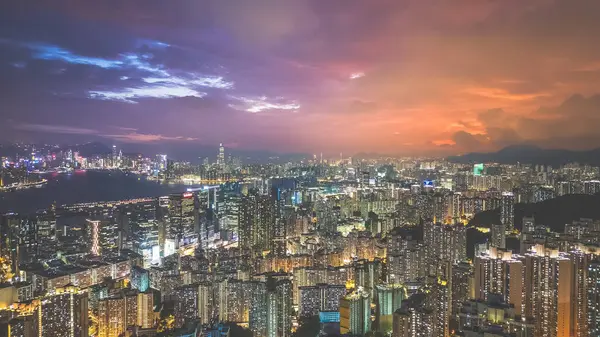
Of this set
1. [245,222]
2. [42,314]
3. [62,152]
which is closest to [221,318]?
[42,314]

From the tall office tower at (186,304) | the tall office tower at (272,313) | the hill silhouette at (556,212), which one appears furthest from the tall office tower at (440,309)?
the hill silhouette at (556,212)

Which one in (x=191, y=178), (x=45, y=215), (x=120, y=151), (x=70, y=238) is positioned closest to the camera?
(x=70, y=238)

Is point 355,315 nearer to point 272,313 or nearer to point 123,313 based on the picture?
point 272,313

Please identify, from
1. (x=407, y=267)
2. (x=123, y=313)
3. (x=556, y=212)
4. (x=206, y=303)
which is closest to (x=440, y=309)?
(x=407, y=267)

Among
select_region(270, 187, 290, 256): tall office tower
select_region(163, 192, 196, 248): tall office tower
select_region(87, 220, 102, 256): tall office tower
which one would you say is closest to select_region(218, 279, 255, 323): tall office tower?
select_region(270, 187, 290, 256): tall office tower

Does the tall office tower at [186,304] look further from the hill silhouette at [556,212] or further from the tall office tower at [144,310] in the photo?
the hill silhouette at [556,212]

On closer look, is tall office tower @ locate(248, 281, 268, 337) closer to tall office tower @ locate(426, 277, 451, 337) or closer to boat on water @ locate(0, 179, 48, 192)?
tall office tower @ locate(426, 277, 451, 337)

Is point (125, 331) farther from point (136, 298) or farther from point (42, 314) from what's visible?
point (42, 314)
